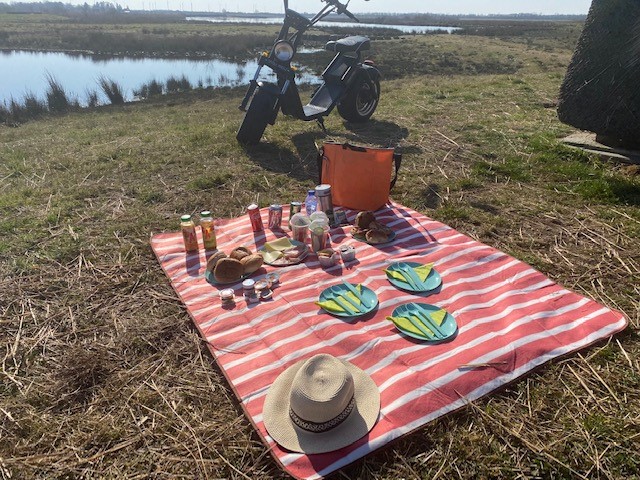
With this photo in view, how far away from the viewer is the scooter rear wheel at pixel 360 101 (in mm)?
7277

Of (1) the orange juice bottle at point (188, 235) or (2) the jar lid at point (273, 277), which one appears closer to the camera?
(2) the jar lid at point (273, 277)

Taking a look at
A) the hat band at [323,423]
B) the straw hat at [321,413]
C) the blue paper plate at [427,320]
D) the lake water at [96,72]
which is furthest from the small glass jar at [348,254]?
the lake water at [96,72]

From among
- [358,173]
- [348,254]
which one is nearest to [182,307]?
[348,254]

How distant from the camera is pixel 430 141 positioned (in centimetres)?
649

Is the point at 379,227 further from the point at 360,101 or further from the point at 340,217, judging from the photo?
the point at 360,101

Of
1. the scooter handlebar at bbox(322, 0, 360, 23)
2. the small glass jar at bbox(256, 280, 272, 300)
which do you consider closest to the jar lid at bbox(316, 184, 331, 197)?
the small glass jar at bbox(256, 280, 272, 300)

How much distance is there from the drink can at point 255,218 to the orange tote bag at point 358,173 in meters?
0.90

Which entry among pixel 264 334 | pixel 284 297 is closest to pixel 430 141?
pixel 284 297

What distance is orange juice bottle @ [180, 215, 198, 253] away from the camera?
368 cm

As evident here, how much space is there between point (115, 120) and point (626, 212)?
31.1 feet

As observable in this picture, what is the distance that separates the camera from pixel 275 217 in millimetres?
4094

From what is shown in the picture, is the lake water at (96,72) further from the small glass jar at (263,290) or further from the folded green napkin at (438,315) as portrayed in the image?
the folded green napkin at (438,315)

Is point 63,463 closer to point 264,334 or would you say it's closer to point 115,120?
point 264,334

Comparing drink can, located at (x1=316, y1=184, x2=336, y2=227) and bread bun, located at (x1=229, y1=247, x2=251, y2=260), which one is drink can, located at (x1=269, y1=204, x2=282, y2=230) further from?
bread bun, located at (x1=229, y1=247, x2=251, y2=260)
